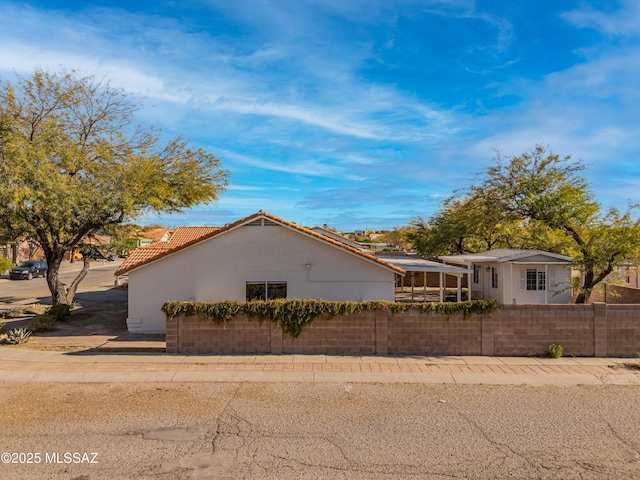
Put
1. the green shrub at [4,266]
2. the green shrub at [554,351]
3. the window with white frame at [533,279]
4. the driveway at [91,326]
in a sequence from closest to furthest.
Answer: the green shrub at [554,351]
the driveway at [91,326]
the window with white frame at [533,279]
the green shrub at [4,266]

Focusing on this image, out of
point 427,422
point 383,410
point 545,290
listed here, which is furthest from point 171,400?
point 545,290

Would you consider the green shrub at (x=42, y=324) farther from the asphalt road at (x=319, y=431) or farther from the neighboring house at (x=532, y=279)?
the neighboring house at (x=532, y=279)

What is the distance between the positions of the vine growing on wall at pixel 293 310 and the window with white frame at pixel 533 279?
31.7 feet

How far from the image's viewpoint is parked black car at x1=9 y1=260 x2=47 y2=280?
1538 inches

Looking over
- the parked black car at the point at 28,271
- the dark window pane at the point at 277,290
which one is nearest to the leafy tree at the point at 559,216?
the dark window pane at the point at 277,290

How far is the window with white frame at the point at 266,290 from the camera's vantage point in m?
15.8

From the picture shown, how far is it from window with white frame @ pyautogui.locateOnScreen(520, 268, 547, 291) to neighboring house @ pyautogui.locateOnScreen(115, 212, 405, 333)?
29.2 ft

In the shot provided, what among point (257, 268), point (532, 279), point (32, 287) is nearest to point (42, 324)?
point (257, 268)

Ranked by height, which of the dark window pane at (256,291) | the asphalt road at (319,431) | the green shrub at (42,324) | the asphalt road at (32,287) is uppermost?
the dark window pane at (256,291)

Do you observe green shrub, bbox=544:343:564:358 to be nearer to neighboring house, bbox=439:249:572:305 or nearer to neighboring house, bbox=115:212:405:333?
neighboring house, bbox=115:212:405:333

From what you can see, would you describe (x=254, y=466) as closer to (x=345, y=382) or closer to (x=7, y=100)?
(x=345, y=382)

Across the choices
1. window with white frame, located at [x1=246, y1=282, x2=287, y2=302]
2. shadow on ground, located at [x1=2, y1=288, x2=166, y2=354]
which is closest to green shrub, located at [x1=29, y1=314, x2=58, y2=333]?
shadow on ground, located at [x1=2, y1=288, x2=166, y2=354]

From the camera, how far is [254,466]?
6.38m

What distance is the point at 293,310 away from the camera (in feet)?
42.0
